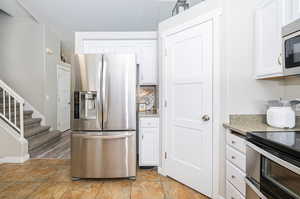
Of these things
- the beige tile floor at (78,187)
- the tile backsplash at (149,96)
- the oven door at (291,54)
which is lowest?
the beige tile floor at (78,187)

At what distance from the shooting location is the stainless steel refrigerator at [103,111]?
108 inches

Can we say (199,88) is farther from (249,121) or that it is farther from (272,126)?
(272,126)

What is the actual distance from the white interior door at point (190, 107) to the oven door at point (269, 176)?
75cm

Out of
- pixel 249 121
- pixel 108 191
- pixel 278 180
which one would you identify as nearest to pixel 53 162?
pixel 108 191

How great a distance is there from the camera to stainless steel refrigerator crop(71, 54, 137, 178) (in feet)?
8.98

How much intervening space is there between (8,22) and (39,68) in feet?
4.43

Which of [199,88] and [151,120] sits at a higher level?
[199,88]

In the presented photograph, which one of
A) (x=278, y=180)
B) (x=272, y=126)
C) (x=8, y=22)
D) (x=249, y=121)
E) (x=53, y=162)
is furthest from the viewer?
(x=8, y=22)

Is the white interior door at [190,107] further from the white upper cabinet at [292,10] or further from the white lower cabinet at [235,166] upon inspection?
the white upper cabinet at [292,10]

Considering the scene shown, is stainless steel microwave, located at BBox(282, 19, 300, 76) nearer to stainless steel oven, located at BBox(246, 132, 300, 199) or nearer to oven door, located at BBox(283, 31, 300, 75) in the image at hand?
oven door, located at BBox(283, 31, 300, 75)

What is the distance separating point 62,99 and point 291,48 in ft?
20.3

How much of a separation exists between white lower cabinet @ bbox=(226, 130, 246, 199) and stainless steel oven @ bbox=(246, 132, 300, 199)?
15 cm

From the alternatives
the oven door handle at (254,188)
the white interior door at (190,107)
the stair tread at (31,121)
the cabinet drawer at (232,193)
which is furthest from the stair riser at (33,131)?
the oven door handle at (254,188)

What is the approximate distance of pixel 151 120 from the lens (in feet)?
10.4
